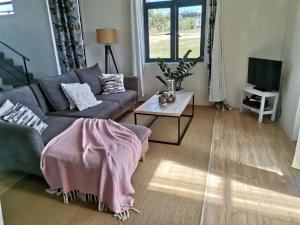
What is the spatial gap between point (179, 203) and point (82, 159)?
35.8 inches

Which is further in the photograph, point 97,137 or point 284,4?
point 284,4

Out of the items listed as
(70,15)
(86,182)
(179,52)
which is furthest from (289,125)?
(70,15)

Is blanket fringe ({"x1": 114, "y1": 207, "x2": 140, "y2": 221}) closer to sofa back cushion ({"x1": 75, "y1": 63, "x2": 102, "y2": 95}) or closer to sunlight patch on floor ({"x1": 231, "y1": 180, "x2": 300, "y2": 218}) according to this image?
sunlight patch on floor ({"x1": 231, "y1": 180, "x2": 300, "y2": 218})

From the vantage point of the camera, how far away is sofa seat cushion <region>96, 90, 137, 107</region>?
3490 mm

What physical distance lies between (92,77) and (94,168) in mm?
2239

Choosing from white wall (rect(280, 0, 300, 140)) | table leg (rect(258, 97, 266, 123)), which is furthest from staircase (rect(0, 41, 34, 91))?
Result: white wall (rect(280, 0, 300, 140))

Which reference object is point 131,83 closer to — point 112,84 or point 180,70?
point 112,84

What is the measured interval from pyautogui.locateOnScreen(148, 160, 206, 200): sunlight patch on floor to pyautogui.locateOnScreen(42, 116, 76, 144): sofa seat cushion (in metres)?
1.11

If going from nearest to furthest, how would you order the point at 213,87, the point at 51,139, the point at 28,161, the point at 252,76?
the point at 28,161 < the point at 51,139 < the point at 252,76 < the point at 213,87

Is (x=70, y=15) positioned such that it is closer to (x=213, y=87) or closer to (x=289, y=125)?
(x=213, y=87)

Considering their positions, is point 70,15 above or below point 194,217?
above

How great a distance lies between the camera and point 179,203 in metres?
1.90

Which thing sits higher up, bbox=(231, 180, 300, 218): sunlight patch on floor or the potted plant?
the potted plant

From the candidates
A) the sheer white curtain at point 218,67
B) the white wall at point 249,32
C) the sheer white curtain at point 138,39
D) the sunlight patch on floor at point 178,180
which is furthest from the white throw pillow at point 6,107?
the white wall at point 249,32
